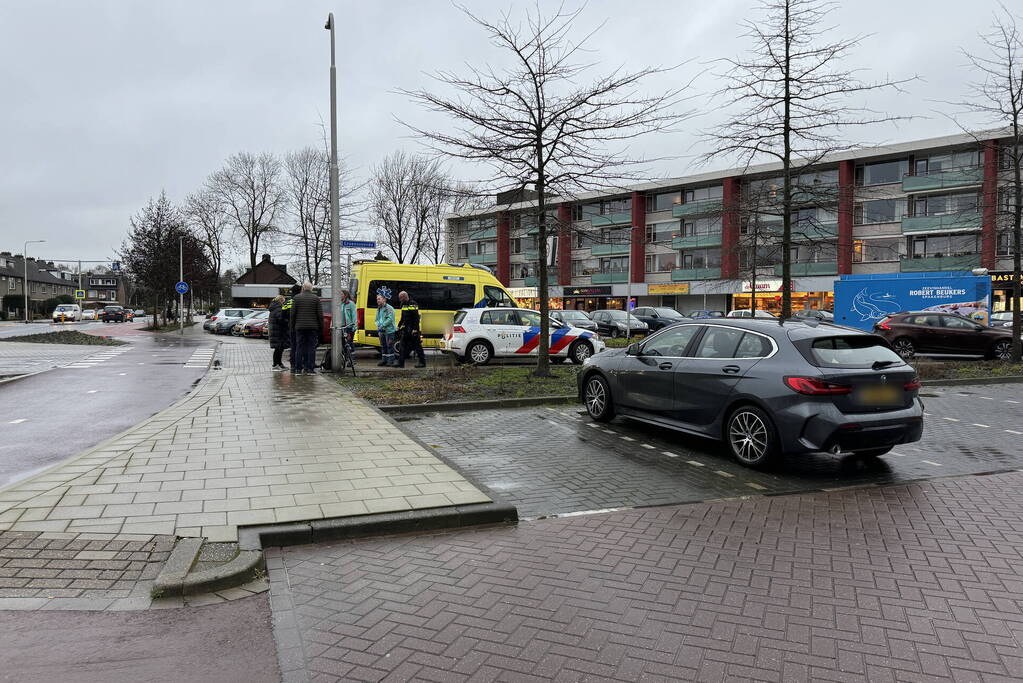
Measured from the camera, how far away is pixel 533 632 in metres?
3.27

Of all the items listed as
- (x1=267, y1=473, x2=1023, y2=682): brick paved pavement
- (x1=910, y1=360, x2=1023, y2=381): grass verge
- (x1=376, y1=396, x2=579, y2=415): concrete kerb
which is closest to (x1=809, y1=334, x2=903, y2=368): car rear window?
(x1=267, y1=473, x2=1023, y2=682): brick paved pavement

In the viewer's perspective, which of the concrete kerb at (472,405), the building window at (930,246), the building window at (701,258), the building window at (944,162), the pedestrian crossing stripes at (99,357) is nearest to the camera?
the concrete kerb at (472,405)

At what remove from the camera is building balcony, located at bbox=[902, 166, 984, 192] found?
4262 centimetres

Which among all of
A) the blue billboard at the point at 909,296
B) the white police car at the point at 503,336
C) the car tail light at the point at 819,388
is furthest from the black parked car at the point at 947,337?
the car tail light at the point at 819,388

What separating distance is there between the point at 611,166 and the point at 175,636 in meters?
11.5

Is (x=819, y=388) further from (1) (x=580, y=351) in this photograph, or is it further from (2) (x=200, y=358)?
(2) (x=200, y=358)

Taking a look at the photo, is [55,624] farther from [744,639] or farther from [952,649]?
[952,649]

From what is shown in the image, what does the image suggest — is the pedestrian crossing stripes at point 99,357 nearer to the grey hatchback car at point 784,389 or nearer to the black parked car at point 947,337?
the grey hatchback car at point 784,389

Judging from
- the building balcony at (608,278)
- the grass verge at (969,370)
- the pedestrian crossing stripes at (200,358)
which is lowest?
the pedestrian crossing stripes at (200,358)

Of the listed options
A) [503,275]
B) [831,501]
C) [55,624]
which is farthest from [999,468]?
[503,275]

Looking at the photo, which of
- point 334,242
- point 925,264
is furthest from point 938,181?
point 334,242

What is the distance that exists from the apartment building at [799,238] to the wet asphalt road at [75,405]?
25.8 feet

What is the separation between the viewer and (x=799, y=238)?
23.9 meters

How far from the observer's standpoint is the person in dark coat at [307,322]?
13.3 metres
